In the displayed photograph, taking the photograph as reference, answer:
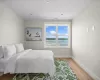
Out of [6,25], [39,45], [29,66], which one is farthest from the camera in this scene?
[39,45]

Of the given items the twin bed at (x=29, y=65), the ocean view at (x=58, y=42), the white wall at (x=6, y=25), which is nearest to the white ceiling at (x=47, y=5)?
the white wall at (x=6, y=25)

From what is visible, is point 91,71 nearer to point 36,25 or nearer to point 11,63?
point 11,63

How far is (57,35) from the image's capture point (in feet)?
22.1

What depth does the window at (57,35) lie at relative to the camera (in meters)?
6.72

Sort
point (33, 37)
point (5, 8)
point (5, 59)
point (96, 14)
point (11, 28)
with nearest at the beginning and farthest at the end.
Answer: point (96, 14) → point (5, 59) → point (5, 8) → point (11, 28) → point (33, 37)

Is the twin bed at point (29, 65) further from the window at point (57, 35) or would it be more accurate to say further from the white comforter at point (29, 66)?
the window at point (57, 35)

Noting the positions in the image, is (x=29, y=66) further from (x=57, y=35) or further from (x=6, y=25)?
(x=57, y=35)

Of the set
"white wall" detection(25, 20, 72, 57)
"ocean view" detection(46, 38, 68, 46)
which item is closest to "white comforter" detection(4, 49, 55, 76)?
"white wall" detection(25, 20, 72, 57)

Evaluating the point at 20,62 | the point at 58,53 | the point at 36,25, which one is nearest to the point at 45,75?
the point at 20,62

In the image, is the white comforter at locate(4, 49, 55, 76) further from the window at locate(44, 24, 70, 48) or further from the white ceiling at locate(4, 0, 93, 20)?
the window at locate(44, 24, 70, 48)

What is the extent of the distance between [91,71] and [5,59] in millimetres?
2803

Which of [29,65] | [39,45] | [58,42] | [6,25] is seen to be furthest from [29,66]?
[58,42]

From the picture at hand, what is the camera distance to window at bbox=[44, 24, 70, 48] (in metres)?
6.72

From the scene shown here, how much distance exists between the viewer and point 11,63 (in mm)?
3172
